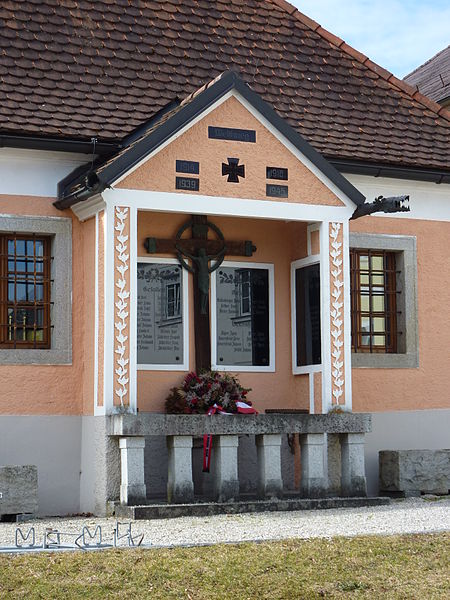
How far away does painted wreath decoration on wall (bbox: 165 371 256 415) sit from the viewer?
1434 centimetres

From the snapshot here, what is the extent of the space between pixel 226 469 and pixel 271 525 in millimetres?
1696

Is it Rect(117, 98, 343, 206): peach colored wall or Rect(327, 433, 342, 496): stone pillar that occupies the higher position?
Rect(117, 98, 343, 206): peach colored wall

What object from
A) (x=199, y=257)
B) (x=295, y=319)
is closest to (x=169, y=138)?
(x=199, y=257)

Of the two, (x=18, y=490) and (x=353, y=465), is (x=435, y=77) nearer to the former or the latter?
(x=353, y=465)

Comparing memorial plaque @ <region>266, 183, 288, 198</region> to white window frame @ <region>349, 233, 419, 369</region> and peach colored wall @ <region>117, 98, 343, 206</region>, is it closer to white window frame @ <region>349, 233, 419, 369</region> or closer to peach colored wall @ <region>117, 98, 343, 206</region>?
peach colored wall @ <region>117, 98, 343, 206</region>

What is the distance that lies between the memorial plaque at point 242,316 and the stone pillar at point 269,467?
6.43ft

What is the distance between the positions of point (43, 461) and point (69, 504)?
59 centimetres

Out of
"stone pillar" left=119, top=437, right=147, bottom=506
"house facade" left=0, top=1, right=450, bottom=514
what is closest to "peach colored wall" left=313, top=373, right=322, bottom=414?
"house facade" left=0, top=1, right=450, bottom=514

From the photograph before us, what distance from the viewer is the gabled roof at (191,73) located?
15.0m

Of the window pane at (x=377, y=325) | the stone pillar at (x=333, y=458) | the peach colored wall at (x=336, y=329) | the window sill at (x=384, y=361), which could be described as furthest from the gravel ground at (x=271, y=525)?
the window pane at (x=377, y=325)

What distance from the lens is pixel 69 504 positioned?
14.2m

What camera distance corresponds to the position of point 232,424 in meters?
13.5

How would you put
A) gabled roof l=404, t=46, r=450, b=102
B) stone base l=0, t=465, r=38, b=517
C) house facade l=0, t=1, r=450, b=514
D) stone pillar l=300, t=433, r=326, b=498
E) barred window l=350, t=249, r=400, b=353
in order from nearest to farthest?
stone base l=0, t=465, r=38, b=517, stone pillar l=300, t=433, r=326, b=498, house facade l=0, t=1, r=450, b=514, barred window l=350, t=249, r=400, b=353, gabled roof l=404, t=46, r=450, b=102

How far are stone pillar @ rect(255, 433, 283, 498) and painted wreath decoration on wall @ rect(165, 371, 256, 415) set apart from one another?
684 mm
